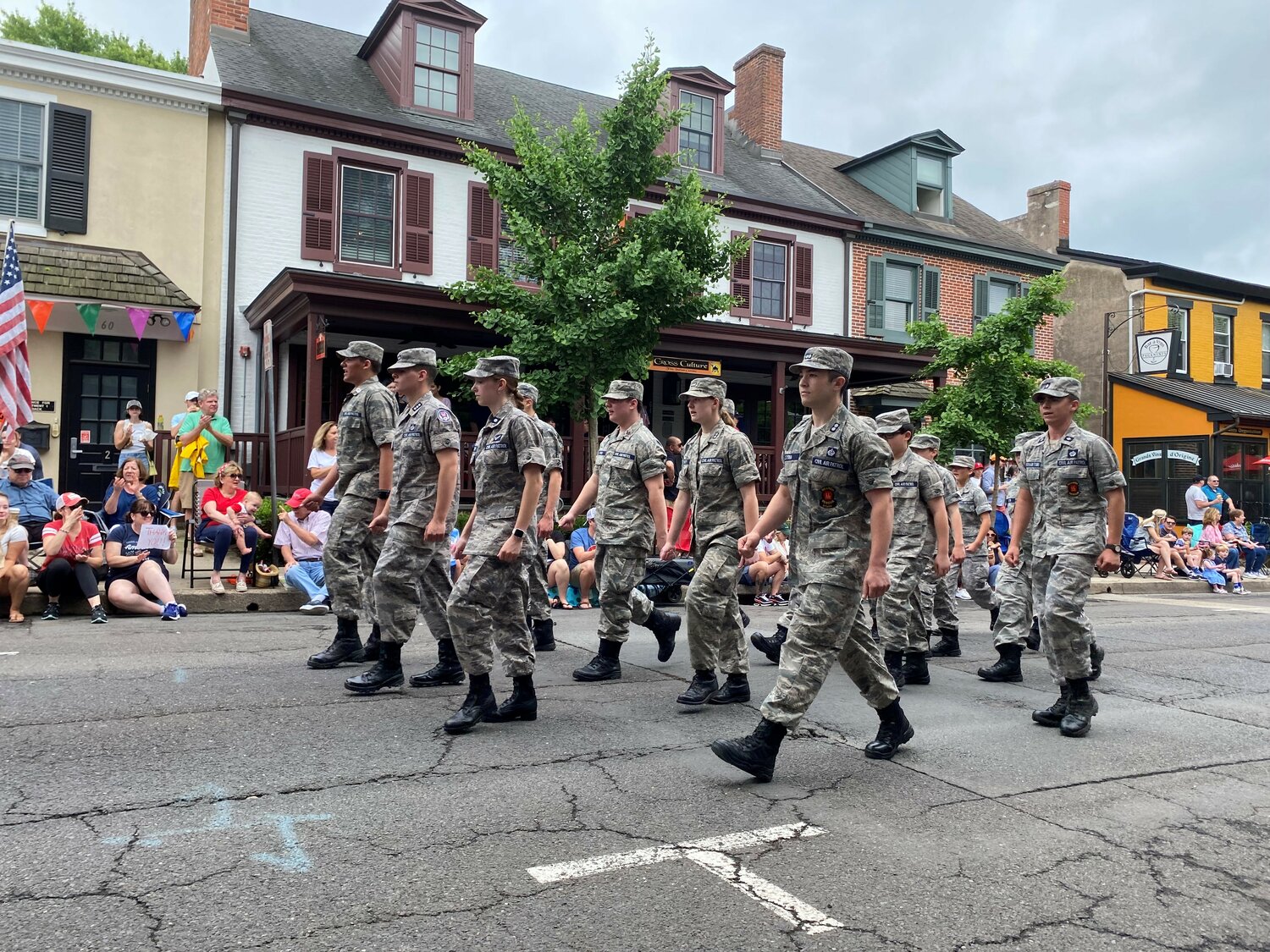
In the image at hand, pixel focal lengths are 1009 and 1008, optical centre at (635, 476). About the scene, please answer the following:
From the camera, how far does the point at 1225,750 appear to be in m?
5.58

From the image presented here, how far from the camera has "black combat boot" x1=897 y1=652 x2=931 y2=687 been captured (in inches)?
280

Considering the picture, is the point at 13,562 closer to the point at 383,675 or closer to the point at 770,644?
the point at 383,675

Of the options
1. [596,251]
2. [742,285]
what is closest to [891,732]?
[596,251]

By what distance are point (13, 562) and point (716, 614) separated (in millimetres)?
6430

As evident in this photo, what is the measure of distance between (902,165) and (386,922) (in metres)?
25.5

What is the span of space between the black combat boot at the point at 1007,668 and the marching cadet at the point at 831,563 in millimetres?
2747

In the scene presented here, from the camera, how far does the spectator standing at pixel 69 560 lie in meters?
9.00

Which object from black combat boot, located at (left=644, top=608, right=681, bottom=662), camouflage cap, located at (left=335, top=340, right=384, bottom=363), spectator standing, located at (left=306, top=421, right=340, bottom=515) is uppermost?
camouflage cap, located at (left=335, top=340, right=384, bottom=363)

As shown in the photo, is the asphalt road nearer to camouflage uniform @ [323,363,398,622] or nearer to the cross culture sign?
the cross culture sign

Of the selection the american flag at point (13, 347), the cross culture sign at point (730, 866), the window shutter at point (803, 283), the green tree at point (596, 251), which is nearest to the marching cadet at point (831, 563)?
the cross culture sign at point (730, 866)

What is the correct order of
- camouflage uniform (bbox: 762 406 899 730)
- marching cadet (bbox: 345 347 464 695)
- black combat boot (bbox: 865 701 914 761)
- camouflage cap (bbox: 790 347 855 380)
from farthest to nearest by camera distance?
1. marching cadet (bbox: 345 347 464 695)
2. black combat boot (bbox: 865 701 914 761)
3. camouflage cap (bbox: 790 347 855 380)
4. camouflage uniform (bbox: 762 406 899 730)

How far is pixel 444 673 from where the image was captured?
6.51 metres

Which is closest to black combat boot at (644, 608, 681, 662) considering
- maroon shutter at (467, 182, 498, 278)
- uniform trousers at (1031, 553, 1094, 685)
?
uniform trousers at (1031, 553, 1094, 685)

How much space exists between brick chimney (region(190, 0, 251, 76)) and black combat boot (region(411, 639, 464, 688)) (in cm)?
1590
